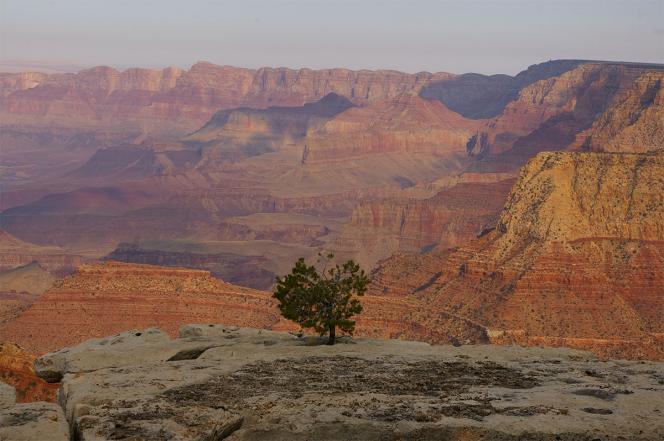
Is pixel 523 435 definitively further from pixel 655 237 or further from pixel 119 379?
pixel 655 237

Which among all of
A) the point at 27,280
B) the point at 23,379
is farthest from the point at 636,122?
the point at 23,379

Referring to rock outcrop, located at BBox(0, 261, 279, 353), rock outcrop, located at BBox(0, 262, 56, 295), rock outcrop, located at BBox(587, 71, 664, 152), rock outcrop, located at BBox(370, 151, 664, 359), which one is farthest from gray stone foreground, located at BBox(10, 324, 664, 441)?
rock outcrop, located at BBox(587, 71, 664, 152)

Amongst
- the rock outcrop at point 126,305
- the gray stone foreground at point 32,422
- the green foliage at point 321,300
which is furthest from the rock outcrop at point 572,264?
the gray stone foreground at point 32,422

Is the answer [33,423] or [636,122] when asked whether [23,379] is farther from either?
[636,122]

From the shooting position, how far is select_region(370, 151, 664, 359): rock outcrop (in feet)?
278

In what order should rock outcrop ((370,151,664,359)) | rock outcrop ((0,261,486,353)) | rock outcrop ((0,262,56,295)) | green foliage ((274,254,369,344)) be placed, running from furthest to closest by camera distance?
1. rock outcrop ((0,262,56,295))
2. rock outcrop ((0,261,486,353))
3. rock outcrop ((370,151,664,359))
4. green foliage ((274,254,369,344))

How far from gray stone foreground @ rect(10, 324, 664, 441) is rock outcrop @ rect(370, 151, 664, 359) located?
40817 millimetres

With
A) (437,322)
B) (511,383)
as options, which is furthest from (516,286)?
(511,383)

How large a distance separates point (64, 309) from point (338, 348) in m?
51.7

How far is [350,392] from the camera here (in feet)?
115

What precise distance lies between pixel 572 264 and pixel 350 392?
59.2 m

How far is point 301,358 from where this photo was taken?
137 ft

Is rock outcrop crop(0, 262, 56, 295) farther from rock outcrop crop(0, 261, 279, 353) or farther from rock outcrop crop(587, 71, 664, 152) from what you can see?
rock outcrop crop(587, 71, 664, 152)

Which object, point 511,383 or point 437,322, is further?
point 437,322
